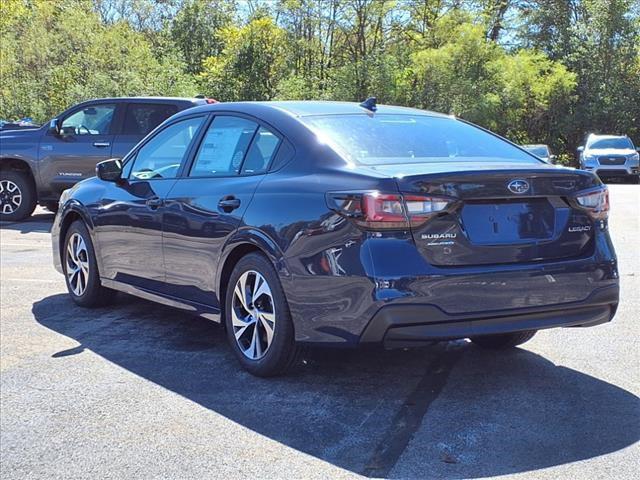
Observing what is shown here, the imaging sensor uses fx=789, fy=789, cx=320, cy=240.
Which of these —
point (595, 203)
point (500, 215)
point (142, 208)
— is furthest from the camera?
point (142, 208)

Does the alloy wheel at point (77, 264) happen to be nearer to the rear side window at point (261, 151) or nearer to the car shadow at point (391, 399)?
the car shadow at point (391, 399)

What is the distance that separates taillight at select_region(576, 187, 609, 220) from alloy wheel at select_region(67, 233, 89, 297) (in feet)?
13.0

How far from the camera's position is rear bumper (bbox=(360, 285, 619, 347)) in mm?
3883

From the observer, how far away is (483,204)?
13.3 feet

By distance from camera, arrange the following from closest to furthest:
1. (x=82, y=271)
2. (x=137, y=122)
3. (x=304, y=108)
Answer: (x=304, y=108), (x=82, y=271), (x=137, y=122)

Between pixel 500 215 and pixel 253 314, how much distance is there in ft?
5.00

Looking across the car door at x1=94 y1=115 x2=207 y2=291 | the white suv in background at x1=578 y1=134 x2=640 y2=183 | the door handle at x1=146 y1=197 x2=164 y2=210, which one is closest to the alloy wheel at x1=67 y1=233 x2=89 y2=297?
the car door at x1=94 y1=115 x2=207 y2=291

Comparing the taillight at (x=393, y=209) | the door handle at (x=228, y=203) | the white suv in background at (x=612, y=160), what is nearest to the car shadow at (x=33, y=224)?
the door handle at (x=228, y=203)

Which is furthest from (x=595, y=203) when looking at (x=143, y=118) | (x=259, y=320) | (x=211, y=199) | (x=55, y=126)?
(x=55, y=126)

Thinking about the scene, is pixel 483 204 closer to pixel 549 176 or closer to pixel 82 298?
pixel 549 176

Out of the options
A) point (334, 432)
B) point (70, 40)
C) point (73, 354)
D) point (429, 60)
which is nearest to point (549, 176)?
point (334, 432)

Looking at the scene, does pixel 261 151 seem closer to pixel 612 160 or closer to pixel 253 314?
pixel 253 314

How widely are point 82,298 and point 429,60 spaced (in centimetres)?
2598

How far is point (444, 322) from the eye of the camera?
3943mm
